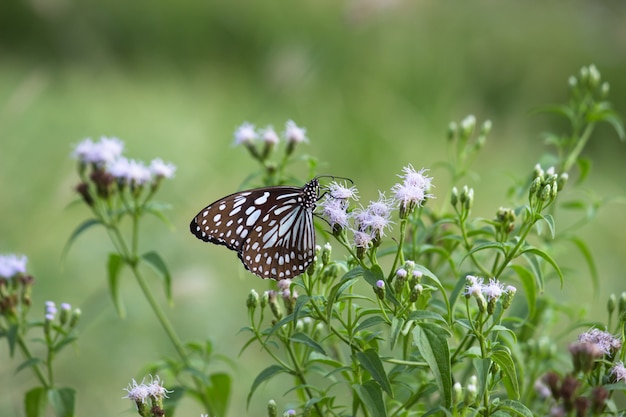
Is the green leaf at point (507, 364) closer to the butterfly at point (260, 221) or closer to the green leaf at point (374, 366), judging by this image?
the green leaf at point (374, 366)

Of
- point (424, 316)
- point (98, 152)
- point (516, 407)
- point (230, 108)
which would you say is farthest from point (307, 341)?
point (230, 108)

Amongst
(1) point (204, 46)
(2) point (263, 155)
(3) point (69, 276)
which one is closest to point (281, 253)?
(2) point (263, 155)

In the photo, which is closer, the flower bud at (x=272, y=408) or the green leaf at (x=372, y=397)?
the green leaf at (x=372, y=397)

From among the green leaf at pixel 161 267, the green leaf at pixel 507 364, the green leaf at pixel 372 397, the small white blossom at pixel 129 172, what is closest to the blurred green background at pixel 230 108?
the small white blossom at pixel 129 172

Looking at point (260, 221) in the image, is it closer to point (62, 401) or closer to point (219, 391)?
point (219, 391)

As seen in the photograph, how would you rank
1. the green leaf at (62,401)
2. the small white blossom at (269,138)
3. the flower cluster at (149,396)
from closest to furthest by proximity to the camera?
the flower cluster at (149,396), the green leaf at (62,401), the small white blossom at (269,138)

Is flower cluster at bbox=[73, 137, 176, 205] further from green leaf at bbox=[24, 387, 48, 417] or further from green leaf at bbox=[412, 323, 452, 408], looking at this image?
green leaf at bbox=[412, 323, 452, 408]

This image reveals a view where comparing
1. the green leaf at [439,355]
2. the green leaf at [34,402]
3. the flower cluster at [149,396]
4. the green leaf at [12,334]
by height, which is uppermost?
the green leaf at [12,334]

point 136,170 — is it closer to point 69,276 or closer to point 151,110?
point 69,276
